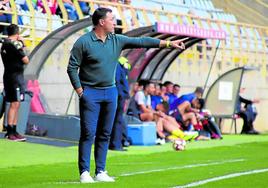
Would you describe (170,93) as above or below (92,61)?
below

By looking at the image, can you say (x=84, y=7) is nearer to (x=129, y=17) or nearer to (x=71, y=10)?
(x=71, y=10)

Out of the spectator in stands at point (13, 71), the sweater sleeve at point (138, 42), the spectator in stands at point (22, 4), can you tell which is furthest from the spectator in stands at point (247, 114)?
the sweater sleeve at point (138, 42)

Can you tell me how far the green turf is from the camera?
1030cm

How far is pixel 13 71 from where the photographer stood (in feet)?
52.8

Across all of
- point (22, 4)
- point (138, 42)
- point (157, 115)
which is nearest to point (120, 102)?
point (157, 115)

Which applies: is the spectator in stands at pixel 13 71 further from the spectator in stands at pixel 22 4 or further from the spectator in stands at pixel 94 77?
the spectator in stands at pixel 94 77

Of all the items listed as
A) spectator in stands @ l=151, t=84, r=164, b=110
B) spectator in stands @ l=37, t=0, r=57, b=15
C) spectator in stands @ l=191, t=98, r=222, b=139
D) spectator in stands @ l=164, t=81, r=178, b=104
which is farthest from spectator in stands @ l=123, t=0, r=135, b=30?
spectator in stands @ l=151, t=84, r=164, b=110

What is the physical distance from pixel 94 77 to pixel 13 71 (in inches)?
249

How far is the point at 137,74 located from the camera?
68.3 ft

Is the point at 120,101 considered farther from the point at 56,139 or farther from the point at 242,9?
the point at 242,9

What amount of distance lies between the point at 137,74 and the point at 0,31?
11.9 ft

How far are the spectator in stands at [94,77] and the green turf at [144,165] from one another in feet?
1.50

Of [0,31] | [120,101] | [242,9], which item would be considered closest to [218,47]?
[242,9]

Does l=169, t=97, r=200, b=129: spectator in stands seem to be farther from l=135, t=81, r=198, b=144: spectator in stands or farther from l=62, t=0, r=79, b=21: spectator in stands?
l=62, t=0, r=79, b=21: spectator in stands
